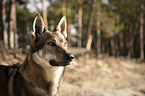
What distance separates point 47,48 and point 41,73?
0.41m

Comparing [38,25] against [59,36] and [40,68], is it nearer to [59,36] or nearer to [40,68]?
[59,36]

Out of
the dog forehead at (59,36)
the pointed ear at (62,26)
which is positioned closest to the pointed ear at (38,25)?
the dog forehead at (59,36)

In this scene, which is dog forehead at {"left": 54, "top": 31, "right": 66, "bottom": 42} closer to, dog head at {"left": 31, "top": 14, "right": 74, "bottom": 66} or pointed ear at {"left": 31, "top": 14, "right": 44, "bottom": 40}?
dog head at {"left": 31, "top": 14, "right": 74, "bottom": 66}

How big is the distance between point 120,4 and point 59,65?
3028 cm

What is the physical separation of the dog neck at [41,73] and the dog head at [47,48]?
0.17ft

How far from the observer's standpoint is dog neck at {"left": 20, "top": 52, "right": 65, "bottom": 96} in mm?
2293

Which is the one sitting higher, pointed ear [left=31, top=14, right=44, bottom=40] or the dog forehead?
pointed ear [left=31, top=14, right=44, bottom=40]

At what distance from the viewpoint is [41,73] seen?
231 cm

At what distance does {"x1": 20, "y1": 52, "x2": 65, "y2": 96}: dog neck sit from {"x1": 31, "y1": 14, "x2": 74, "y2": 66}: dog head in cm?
5

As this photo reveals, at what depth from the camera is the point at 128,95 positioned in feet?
19.4

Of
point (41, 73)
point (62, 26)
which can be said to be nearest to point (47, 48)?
point (41, 73)

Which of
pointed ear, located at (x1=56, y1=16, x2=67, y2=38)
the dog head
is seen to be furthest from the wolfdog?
pointed ear, located at (x1=56, y1=16, x2=67, y2=38)

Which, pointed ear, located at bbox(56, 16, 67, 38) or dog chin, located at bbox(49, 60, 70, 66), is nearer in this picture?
dog chin, located at bbox(49, 60, 70, 66)

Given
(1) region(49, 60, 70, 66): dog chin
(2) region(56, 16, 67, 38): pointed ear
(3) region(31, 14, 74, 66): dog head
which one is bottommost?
(1) region(49, 60, 70, 66): dog chin
